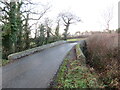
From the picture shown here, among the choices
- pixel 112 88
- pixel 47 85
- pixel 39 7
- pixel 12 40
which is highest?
pixel 39 7

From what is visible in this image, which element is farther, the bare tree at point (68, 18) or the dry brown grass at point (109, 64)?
the bare tree at point (68, 18)

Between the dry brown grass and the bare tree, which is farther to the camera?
the bare tree

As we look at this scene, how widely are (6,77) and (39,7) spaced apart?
13.3 meters

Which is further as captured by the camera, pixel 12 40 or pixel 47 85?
pixel 12 40

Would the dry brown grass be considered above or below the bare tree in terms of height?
below

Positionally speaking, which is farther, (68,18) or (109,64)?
(68,18)

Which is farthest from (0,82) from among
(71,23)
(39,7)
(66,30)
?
(71,23)

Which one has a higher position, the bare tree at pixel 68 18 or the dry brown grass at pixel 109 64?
the bare tree at pixel 68 18

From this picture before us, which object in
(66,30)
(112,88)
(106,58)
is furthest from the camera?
(66,30)

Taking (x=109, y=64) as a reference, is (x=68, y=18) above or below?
above

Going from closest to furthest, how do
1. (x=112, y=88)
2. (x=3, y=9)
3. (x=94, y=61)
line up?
(x=112, y=88) → (x=94, y=61) → (x=3, y=9)

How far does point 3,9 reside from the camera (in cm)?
1178

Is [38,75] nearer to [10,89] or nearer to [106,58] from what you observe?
[10,89]

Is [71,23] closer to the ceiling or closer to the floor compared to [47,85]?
closer to the ceiling
